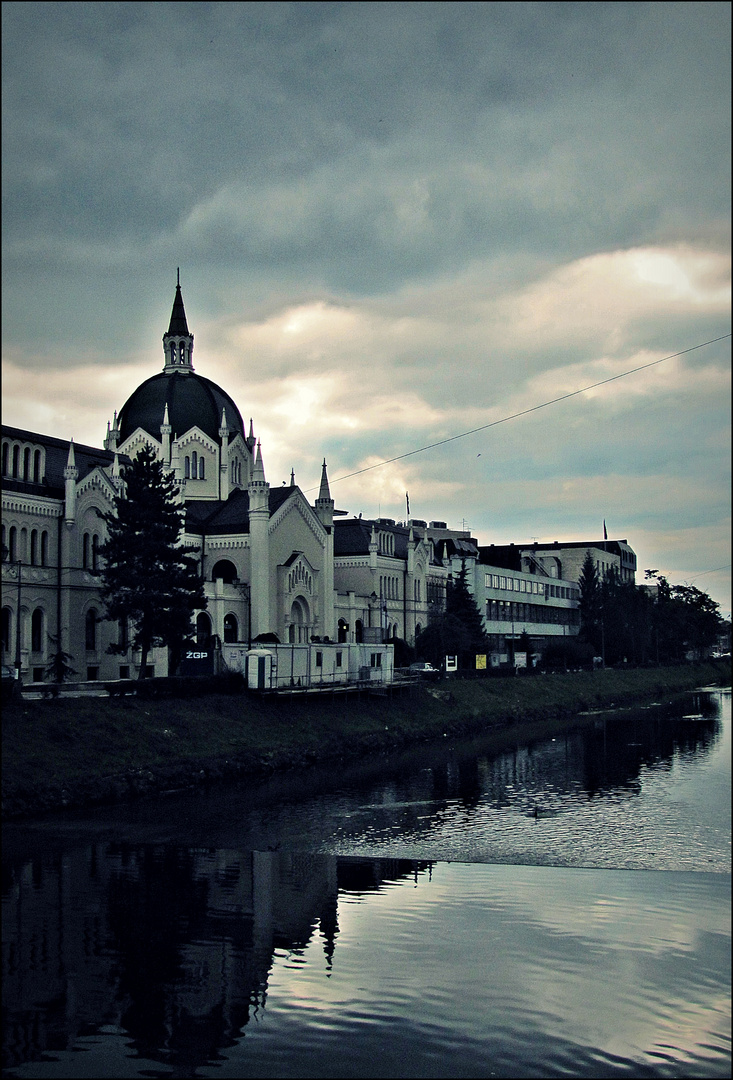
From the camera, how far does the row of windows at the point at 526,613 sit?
129000mm

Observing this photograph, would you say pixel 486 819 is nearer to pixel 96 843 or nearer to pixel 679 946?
pixel 96 843

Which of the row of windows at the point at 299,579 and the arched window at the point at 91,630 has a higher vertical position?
the row of windows at the point at 299,579

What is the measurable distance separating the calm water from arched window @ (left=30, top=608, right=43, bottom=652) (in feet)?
92.1

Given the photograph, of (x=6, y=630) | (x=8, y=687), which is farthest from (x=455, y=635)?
(x=8, y=687)

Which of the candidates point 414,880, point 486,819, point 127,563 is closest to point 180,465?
point 127,563

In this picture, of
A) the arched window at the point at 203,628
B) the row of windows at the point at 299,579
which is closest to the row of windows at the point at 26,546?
the arched window at the point at 203,628

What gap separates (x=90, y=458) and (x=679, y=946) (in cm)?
6262

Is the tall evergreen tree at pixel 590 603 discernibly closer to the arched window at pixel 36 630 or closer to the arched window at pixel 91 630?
the arched window at pixel 91 630

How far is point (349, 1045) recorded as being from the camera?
1664 centimetres

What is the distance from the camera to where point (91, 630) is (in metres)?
68.7

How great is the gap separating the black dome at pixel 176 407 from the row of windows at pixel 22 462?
26.5m

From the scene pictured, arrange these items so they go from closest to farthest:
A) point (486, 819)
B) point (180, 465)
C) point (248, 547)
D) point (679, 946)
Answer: point (679, 946)
point (486, 819)
point (248, 547)
point (180, 465)

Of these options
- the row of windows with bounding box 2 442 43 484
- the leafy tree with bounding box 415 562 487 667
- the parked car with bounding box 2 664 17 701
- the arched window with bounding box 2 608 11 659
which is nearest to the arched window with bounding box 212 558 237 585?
the row of windows with bounding box 2 442 43 484

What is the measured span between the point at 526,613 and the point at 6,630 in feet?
300
